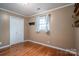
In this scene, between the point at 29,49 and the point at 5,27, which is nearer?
the point at 5,27

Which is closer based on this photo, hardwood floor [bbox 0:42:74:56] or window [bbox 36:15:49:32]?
hardwood floor [bbox 0:42:74:56]

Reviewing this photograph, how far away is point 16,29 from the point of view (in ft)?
5.79

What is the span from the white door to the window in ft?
1.42

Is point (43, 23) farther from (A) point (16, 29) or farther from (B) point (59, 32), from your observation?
(A) point (16, 29)

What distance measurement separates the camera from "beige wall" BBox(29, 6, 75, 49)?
1.67 m

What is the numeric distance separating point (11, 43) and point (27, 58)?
0.69 meters

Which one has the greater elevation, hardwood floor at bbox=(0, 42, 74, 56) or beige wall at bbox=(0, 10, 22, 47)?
beige wall at bbox=(0, 10, 22, 47)

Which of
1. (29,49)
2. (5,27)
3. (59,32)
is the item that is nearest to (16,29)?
(5,27)

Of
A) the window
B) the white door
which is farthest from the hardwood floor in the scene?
the window

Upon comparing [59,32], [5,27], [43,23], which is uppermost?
[43,23]

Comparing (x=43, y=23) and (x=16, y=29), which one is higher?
(x=43, y=23)

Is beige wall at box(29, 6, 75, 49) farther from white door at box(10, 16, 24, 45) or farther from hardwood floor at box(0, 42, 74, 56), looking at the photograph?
white door at box(10, 16, 24, 45)

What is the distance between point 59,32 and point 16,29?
115 centimetres

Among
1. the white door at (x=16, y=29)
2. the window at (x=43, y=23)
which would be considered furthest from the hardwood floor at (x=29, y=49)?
the window at (x=43, y=23)
